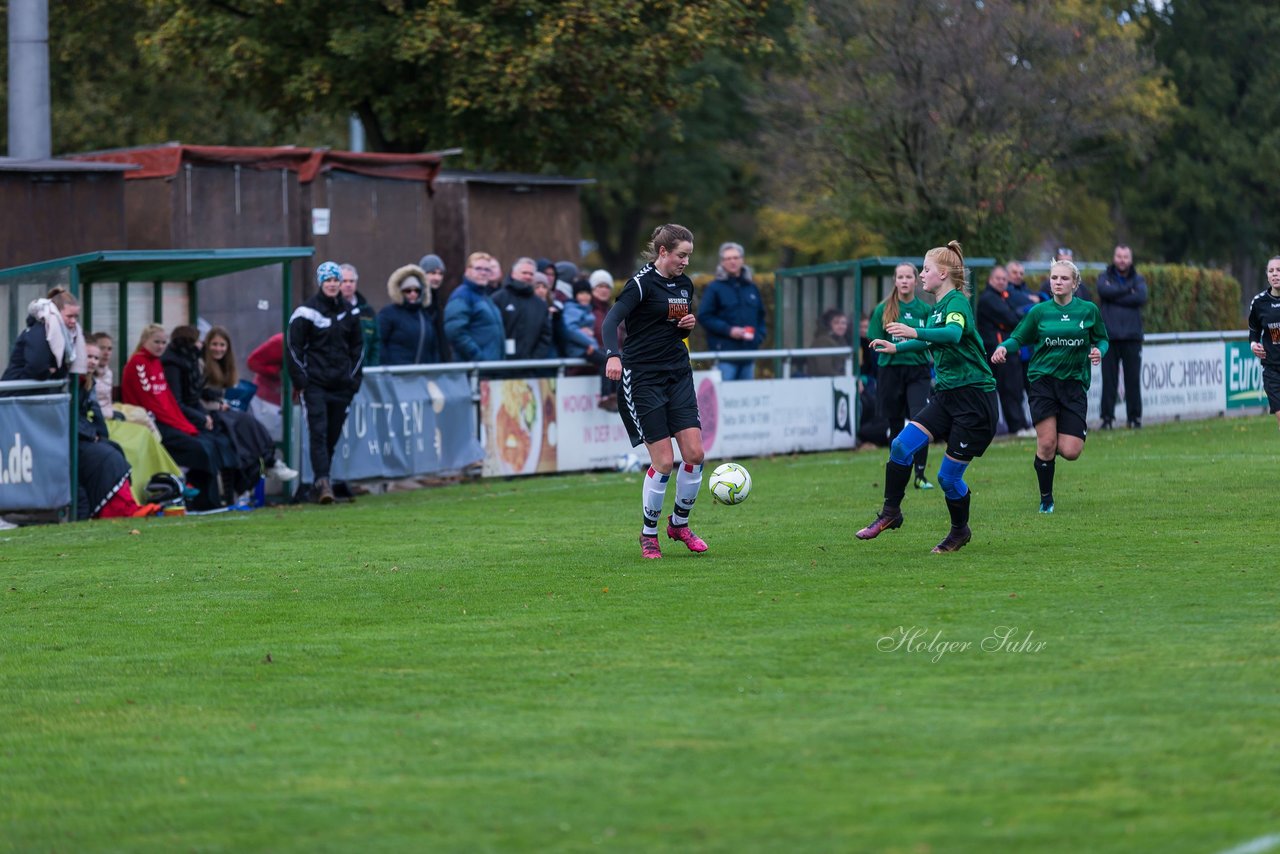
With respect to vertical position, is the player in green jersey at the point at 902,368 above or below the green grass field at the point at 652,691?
above

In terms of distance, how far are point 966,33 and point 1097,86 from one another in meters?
5.41

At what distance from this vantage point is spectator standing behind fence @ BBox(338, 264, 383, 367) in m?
17.3

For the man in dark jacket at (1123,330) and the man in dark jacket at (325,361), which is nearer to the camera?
the man in dark jacket at (325,361)

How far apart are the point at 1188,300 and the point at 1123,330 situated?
10489 mm

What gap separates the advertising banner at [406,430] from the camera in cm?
1769

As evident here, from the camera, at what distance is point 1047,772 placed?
605cm

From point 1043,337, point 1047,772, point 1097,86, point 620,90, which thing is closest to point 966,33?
point 1097,86

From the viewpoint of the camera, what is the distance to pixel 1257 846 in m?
5.23

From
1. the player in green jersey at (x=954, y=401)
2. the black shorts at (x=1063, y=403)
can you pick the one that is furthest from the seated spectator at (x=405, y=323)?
the player in green jersey at (x=954, y=401)

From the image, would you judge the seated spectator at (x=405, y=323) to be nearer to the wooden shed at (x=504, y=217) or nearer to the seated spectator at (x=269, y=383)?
the seated spectator at (x=269, y=383)

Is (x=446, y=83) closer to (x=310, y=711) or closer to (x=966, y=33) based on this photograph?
(x=966, y=33)

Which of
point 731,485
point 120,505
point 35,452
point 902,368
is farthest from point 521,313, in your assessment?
point 731,485

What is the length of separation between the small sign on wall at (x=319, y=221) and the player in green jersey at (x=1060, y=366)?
10191mm

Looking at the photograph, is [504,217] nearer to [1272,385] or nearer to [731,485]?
[1272,385]
